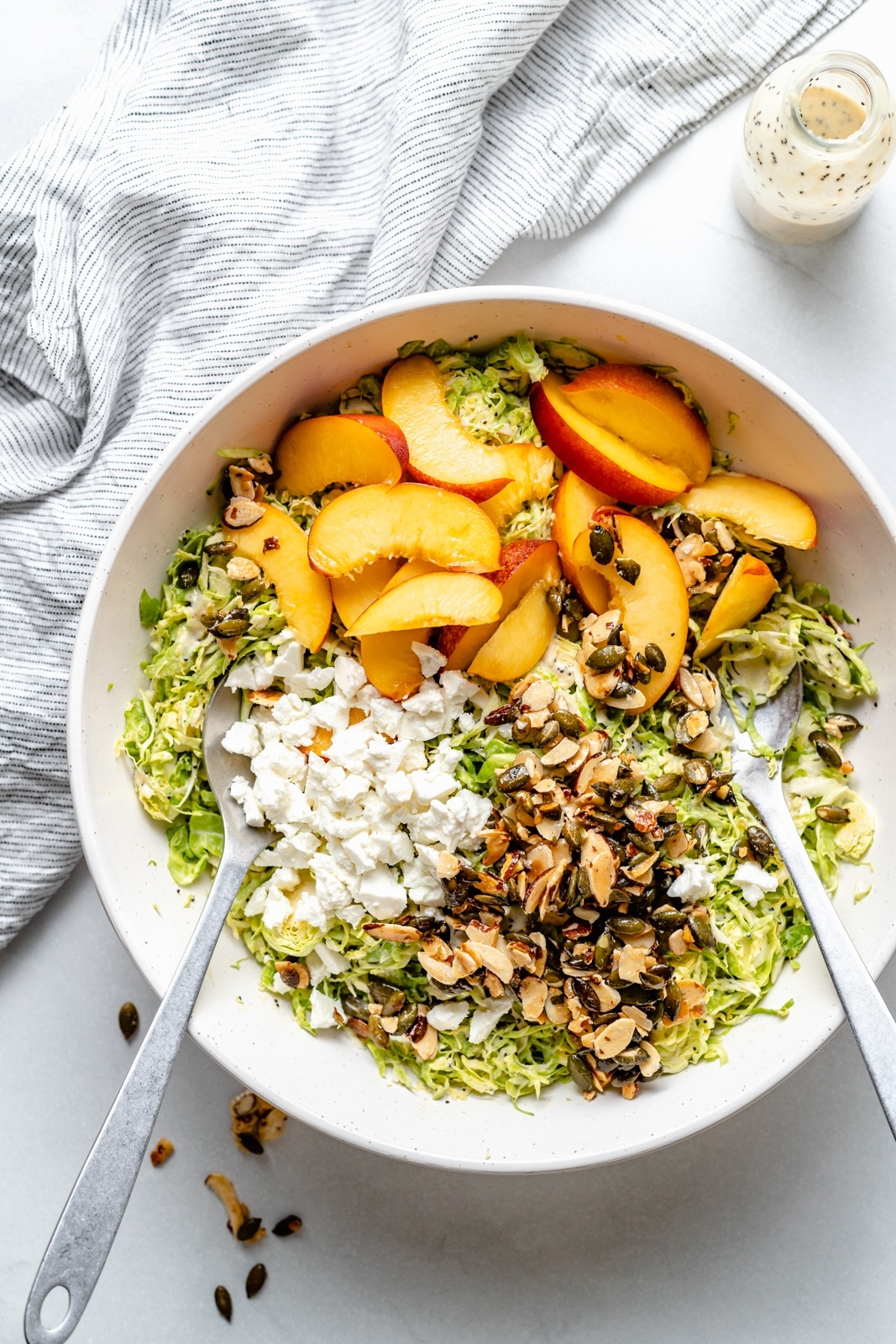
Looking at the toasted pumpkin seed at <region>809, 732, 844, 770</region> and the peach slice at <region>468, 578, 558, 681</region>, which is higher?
the toasted pumpkin seed at <region>809, 732, 844, 770</region>

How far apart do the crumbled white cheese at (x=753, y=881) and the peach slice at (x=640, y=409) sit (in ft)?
2.92

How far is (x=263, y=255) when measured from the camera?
236 cm

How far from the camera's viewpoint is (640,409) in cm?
216

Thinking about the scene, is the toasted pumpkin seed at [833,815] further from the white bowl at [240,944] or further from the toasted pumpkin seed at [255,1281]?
the toasted pumpkin seed at [255,1281]

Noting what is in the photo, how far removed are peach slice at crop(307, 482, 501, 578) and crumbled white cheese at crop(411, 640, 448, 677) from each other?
0.59 feet

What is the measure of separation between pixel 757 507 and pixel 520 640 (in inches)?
23.4

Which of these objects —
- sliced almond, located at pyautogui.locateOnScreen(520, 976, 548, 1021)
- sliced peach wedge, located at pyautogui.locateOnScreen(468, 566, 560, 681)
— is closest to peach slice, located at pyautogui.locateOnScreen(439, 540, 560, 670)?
sliced peach wedge, located at pyautogui.locateOnScreen(468, 566, 560, 681)

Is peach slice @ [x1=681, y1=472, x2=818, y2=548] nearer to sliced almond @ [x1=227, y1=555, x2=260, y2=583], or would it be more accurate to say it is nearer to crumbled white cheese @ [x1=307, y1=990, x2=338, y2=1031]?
sliced almond @ [x1=227, y1=555, x2=260, y2=583]

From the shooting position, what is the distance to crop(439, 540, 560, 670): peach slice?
211 cm

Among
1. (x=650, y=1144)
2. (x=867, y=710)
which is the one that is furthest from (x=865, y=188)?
(x=650, y=1144)

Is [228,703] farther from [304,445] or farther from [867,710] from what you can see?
[867,710]

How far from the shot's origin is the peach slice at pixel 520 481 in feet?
7.13

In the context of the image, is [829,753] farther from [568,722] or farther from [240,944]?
[240,944]

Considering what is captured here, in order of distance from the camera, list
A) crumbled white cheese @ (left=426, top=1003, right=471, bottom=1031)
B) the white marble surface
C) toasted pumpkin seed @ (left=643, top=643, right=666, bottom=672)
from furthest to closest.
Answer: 1. the white marble surface
2. crumbled white cheese @ (left=426, top=1003, right=471, bottom=1031)
3. toasted pumpkin seed @ (left=643, top=643, right=666, bottom=672)
